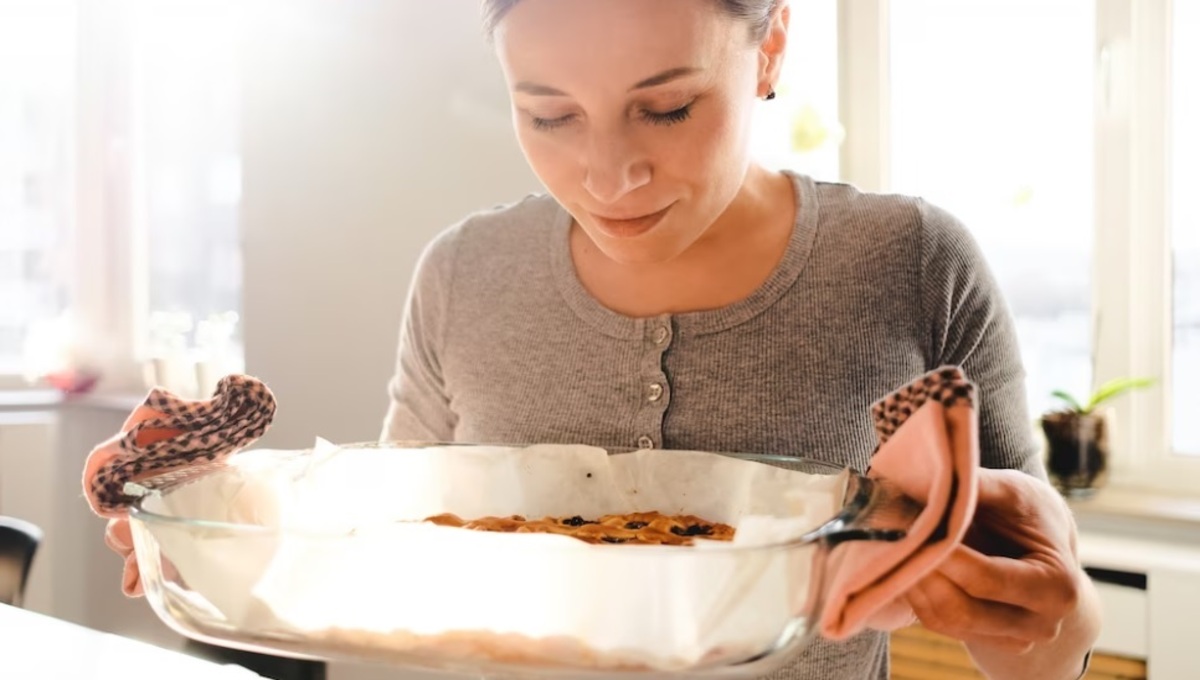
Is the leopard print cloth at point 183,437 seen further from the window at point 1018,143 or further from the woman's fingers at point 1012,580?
the window at point 1018,143

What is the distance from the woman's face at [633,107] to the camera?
2.33 ft

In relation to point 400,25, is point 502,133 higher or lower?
lower

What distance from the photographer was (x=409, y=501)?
0.79 metres

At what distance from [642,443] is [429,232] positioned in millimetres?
1248

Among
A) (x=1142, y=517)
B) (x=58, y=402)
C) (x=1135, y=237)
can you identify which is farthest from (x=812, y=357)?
(x=58, y=402)

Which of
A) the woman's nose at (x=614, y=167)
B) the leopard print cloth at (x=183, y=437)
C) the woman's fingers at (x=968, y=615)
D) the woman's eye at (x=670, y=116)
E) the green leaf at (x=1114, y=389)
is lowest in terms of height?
the woman's fingers at (x=968, y=615)

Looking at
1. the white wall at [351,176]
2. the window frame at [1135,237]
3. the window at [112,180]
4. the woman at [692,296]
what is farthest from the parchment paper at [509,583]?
the window at [112,180]

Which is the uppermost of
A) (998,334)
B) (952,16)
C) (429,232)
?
(952,16)

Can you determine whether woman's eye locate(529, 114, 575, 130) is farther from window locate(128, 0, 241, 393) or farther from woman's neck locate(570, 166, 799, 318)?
window locate(128, 0, 241, 393)

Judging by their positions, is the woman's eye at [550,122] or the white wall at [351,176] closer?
the woman's eye at [550,122]

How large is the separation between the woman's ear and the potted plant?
142 cm

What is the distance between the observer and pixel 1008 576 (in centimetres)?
52

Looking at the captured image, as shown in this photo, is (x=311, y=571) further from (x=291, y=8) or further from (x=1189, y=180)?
(x=1189, y=180)

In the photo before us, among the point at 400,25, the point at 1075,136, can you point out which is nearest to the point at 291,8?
the point at 400,25
